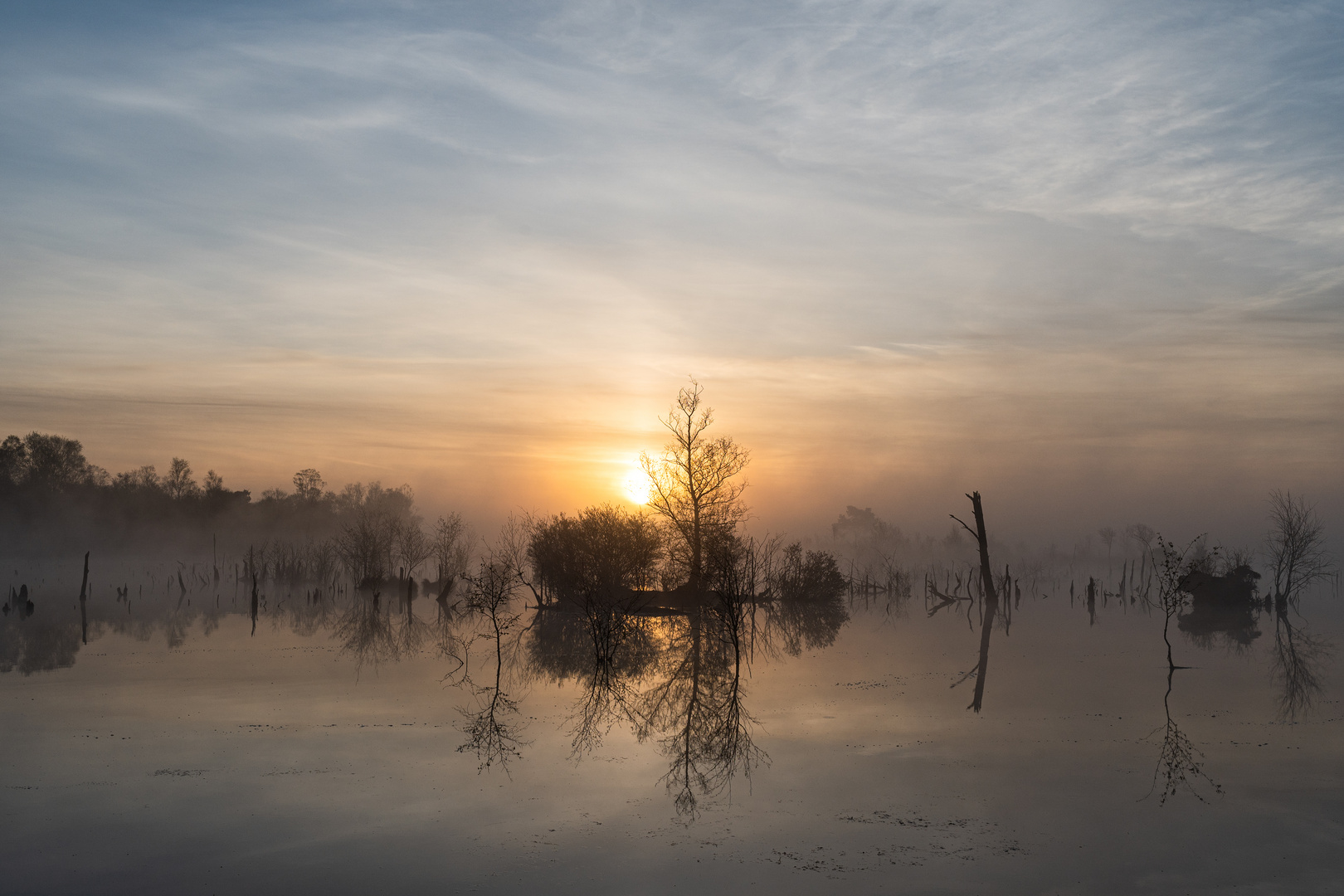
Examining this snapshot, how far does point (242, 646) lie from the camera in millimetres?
23875

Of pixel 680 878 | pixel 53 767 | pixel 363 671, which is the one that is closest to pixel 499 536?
pixel 363 671

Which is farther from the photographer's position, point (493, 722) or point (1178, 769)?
point (493, 722)

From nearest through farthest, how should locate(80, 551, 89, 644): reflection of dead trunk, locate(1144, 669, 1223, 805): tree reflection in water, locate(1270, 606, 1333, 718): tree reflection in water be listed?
locate(1144, 669, 1223, 805): tree reflection in water, locate(1270, 606, 1333, 718): tree reflection in water, locate(80, 551, 89, 644): reflection of dead trunk

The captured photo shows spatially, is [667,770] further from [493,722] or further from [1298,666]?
[1298,666]

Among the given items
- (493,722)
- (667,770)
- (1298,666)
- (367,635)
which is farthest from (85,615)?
(1298,666)

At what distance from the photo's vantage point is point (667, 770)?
11102 mm

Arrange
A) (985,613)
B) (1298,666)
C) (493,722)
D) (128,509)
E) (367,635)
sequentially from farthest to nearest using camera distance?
(128,509)
(985,613)
(367,635)
(1298,666)
(493,722)

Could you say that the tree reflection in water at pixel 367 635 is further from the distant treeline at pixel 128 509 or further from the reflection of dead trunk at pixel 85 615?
the distant treeline at pixel 128 509

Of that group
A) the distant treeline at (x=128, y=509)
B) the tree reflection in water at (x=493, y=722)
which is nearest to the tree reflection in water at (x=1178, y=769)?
the tree reflection in water at (x=493, y=722)

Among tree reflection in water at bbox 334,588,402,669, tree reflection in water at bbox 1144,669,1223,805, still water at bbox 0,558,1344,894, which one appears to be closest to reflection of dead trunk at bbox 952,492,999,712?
still water at bbox 0,558,1344,894

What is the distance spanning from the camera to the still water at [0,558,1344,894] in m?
7.77

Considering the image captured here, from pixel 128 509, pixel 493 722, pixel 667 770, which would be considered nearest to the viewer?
pixel 667 770

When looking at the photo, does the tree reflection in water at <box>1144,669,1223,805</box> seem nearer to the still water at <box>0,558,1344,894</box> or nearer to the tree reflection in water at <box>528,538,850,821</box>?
the still water at <box>0,558,1344,894</box>

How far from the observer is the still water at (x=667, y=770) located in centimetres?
777
